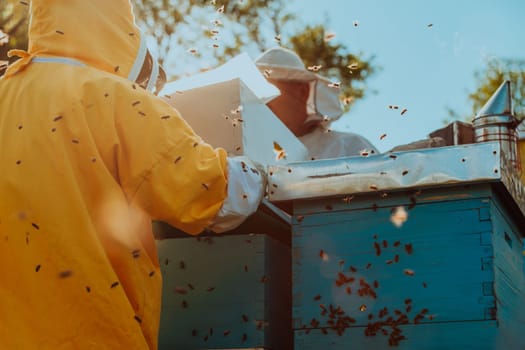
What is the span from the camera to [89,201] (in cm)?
171

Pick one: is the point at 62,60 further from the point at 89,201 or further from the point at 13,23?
the point at 13,23

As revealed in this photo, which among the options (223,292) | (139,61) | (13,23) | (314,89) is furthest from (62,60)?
(13,23)

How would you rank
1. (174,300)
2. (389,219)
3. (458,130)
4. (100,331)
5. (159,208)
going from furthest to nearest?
(458,130) < (174,300) < (389,219) < (159,208) < (100,331)

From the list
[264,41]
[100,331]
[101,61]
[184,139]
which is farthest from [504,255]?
[264,41]

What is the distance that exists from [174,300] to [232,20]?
544 inches

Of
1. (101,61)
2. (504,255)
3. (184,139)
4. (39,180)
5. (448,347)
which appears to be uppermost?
(101,61)

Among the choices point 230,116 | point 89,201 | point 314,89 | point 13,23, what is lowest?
point 89,201

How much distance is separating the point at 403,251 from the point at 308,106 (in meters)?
3.12

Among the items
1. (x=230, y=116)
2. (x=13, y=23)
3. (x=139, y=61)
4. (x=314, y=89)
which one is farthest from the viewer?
(x=13, y=23)

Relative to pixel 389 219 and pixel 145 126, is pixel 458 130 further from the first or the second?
pixel 145 126

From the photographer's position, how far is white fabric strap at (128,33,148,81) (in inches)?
78.1

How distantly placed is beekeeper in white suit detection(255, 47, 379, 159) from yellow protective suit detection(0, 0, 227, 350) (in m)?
2.92

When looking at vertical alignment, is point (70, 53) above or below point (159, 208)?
above

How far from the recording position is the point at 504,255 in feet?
6.45
